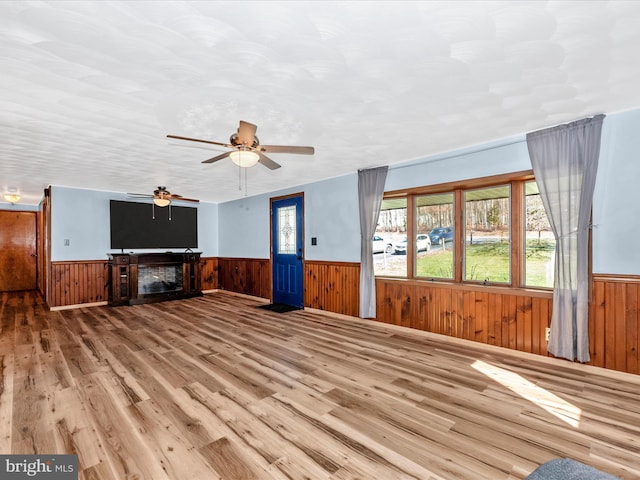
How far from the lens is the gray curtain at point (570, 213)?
289cm

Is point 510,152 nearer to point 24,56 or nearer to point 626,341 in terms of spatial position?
point 626,341

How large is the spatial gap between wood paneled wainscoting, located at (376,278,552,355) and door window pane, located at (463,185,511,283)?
9.3 inches

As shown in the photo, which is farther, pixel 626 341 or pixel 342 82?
pixel 626 341

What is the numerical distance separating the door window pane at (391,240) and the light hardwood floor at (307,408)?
1.09m

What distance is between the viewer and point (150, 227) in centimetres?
691

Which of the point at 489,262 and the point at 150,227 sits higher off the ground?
the point at 150,227

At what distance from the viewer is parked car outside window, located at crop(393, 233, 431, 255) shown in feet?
14.0

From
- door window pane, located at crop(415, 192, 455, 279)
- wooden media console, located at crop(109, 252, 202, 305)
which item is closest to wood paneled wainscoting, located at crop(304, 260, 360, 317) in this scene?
door window pane, located at crop(415, 192, 455, 279)

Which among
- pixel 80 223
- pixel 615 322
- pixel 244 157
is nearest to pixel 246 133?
pixel 244 157

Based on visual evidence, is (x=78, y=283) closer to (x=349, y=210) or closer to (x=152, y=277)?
(x=152, y=277)

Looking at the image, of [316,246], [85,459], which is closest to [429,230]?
[316,246]

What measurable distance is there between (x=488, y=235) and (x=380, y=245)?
1573mm

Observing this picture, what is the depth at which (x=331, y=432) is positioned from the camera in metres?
2.02

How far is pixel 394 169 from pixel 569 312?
2737mm
